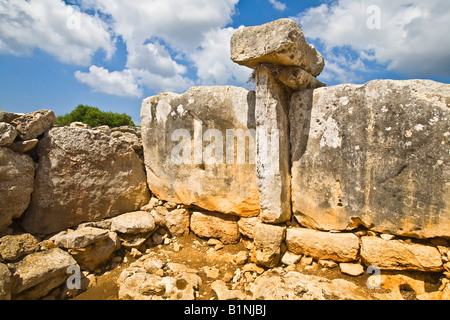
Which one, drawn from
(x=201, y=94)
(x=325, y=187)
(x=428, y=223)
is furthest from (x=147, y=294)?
(x=428, y=223)

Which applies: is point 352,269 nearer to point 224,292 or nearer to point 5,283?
point 224,292

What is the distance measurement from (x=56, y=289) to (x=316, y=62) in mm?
4376

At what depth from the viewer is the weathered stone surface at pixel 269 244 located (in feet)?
11.5

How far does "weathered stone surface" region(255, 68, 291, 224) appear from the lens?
3.41 m

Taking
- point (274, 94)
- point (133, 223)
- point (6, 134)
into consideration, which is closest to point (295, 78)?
point (274, 94)

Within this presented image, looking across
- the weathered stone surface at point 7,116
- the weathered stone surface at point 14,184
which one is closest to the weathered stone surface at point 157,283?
the weathered stone surface at point 14,184

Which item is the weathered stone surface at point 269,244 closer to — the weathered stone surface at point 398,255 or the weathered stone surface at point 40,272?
the weathered stone surface at point 398,255

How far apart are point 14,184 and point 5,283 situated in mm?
1367

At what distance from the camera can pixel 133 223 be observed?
4211mm

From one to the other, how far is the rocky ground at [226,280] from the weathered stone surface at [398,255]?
0.49ft

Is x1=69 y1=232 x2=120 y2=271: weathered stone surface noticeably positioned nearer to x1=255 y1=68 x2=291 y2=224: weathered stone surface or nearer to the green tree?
x1=255 y1=68 x2=291 y2=224: weathered stone surface

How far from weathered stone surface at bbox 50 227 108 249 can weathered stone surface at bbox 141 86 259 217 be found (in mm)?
1280

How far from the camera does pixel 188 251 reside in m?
4.27

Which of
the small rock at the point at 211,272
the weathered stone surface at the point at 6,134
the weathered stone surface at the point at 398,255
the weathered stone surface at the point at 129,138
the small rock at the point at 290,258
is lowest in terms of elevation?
the small rock at the point at 211,272
